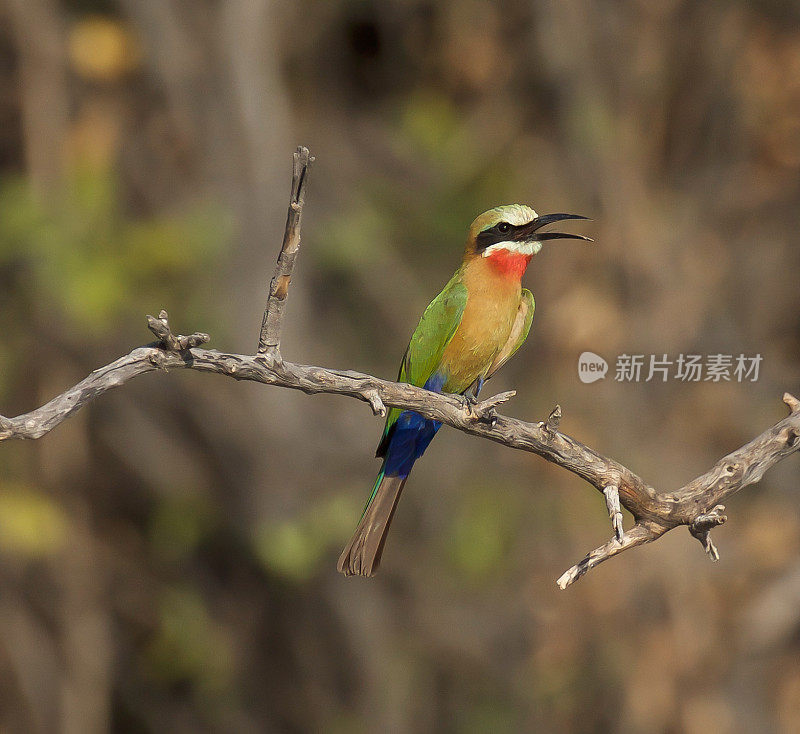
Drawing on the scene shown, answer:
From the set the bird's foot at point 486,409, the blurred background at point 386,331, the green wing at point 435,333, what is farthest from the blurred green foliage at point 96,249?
the bird's foot at point 486,409

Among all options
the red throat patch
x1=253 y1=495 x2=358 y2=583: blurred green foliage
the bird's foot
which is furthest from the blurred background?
the bird's foot

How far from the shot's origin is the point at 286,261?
0.67 metres

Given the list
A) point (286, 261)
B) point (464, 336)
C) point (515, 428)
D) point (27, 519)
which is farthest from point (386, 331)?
point (286, 261)

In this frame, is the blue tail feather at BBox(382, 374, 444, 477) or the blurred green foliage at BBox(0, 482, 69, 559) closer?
the blue tail feather at BBox(382, 374, 444, 477)

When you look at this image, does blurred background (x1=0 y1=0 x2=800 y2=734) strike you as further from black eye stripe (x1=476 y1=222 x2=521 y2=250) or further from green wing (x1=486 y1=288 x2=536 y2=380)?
black eye stripe (x1=476 y1=222 x2=521 y2=250)

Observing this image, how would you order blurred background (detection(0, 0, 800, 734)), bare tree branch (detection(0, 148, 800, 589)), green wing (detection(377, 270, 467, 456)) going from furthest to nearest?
blurred background (detection(0, 0, 800, 734)) → green wing (detection(377, 270, 467, 456)) → bare tree branch (detection(0, 148, 800, 589))

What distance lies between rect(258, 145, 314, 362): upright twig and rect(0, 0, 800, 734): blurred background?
6.91ft

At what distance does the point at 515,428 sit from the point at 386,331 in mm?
2469

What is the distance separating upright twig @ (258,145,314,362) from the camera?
23.2 inches

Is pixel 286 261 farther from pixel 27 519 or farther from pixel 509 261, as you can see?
pixel 27 519

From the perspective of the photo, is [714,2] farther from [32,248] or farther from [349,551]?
[349,551]

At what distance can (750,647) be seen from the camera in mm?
3654

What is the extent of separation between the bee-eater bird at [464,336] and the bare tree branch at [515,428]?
114 mm

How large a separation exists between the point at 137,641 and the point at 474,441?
2.05 m
